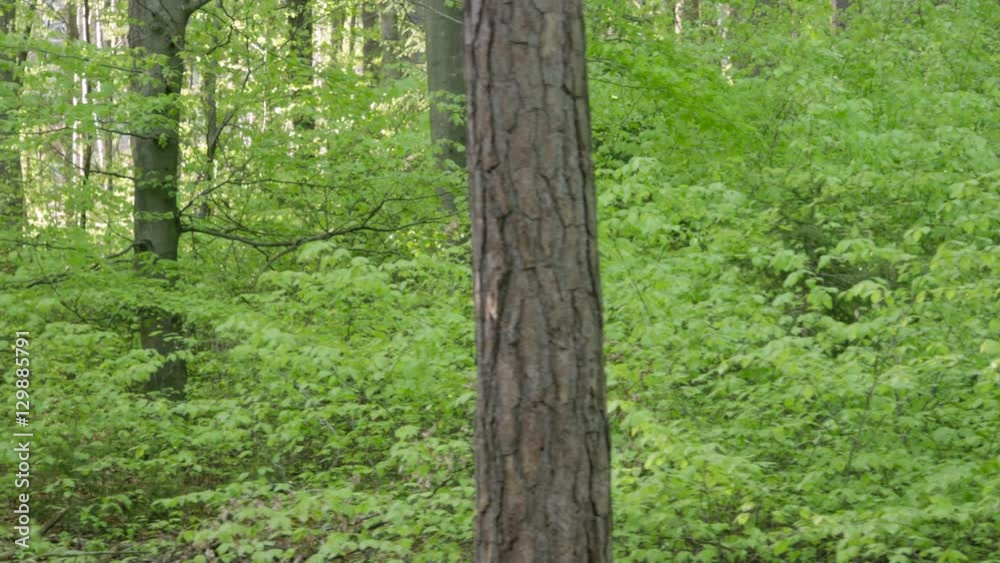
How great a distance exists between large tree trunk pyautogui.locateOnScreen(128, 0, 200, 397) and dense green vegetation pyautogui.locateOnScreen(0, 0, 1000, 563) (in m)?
0.24

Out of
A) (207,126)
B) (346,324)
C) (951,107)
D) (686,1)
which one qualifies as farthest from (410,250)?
(686,1)

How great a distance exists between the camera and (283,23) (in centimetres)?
1089

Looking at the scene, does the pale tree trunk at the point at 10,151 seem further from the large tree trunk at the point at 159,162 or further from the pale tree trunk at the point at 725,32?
the pale tree trunk at the point at 725,32

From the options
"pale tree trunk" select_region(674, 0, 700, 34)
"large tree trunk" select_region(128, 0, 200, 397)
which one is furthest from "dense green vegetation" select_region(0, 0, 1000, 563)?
"pale tree trunk" select_region(674, 0, 700, 34)

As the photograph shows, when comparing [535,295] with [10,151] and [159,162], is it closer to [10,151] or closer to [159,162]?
[159,162]

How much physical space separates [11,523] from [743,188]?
7.01 m

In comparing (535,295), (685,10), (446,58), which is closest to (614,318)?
(535,295)

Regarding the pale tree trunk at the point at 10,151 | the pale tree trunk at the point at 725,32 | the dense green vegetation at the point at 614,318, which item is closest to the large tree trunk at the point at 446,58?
the dense green vegetation at the point at 614,318

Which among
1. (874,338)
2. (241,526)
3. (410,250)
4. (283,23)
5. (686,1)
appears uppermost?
(686,1)

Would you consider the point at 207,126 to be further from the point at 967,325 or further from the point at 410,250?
the point at 967,325

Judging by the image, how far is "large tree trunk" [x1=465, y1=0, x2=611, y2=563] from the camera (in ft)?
11.1

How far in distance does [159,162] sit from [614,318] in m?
4.92

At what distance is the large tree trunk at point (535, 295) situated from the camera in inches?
133

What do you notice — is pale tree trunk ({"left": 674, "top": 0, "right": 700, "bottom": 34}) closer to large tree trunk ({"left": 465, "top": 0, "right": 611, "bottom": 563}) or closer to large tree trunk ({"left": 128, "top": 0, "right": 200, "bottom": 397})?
large tree trunk ({"left": 128, "top": 0, "right": 200, "bottom": 397})
